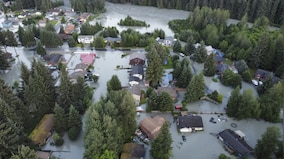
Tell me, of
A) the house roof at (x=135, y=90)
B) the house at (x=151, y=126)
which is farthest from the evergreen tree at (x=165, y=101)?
the house roof at (x=135, y=90)

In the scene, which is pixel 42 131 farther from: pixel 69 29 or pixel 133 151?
pixel 69 29

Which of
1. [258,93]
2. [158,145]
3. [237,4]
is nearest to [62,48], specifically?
[158,145]

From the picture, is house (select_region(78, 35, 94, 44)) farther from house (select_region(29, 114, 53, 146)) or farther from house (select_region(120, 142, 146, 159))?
house (select_region(120, 142, 146, 159))

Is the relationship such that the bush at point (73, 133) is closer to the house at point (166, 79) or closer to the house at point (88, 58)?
the house at point (166, 79)

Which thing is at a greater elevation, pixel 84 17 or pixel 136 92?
pixel 84 17

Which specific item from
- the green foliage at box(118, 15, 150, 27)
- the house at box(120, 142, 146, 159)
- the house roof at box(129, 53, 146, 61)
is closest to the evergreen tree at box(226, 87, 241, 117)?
the house at box(120, 142, 146, 159)

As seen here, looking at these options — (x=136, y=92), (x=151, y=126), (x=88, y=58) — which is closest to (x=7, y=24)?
(x=88, y=58)
